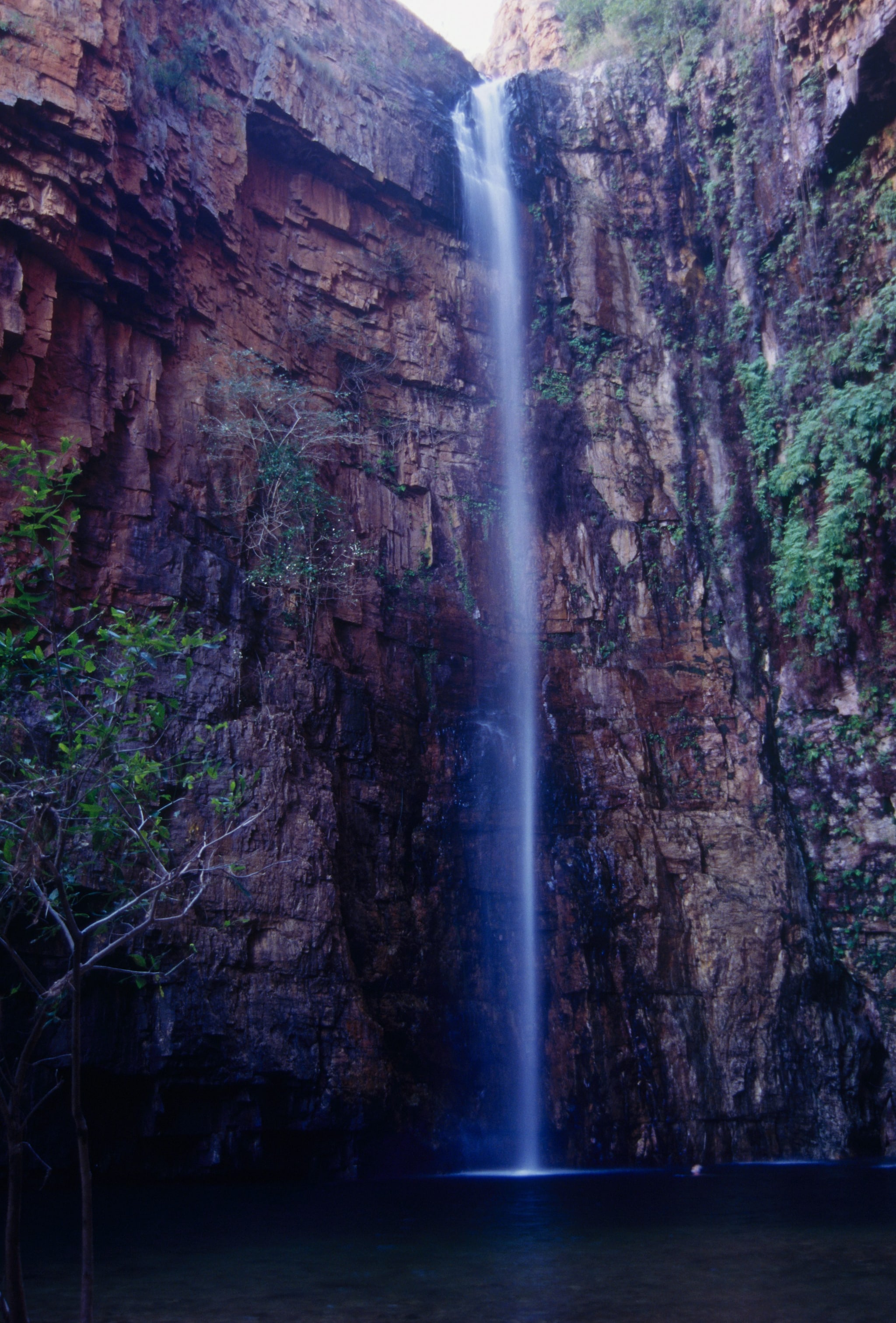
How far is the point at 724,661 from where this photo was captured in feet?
57.7

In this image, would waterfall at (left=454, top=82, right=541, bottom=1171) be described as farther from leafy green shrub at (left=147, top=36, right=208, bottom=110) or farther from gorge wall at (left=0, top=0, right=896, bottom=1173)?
leafy green shrub at (left=147, top=36, right=208, bottom=110)

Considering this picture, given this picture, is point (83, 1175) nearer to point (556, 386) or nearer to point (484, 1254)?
point (484, 1254)

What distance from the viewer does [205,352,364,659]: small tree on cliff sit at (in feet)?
52.0

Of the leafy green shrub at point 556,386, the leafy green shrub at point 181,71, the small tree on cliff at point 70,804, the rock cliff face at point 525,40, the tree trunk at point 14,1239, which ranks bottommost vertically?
the tree trunk at point 14,1239

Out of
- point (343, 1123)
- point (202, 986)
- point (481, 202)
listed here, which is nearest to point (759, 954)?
point (343, 1123)

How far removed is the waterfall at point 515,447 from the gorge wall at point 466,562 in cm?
32

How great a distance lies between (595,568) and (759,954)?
7.96 meters

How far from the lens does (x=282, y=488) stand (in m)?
16.5

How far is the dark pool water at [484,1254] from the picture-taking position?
6.00 meters

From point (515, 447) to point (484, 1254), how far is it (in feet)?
51.3

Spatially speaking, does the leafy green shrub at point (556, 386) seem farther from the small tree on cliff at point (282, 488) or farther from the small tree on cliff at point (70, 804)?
the small tree on cliff at point (70, 804)

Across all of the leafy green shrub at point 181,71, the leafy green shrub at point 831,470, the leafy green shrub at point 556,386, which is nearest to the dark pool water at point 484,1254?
the leafy green shrub at point 831,470

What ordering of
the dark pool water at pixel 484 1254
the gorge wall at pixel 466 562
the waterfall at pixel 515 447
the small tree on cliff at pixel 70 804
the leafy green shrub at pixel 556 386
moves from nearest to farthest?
the small tree on cliff at pixel 70 804, the dark pool water at pixel 484 1254, the gorge wall at pixel 466 562, the waterfall at pixel 515 447, the leafy green shrub at pixel 556 386

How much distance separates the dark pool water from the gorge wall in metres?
2.38
